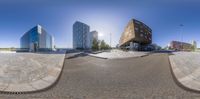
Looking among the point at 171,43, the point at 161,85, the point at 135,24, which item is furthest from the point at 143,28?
the point at 161,85

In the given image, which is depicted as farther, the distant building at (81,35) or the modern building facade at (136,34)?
the distant building at (81,35)

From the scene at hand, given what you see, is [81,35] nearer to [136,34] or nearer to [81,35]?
[81,35]

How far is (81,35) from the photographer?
72812 mm

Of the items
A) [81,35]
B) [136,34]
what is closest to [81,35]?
[81,35]

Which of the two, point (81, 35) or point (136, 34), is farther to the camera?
point (81, 35)

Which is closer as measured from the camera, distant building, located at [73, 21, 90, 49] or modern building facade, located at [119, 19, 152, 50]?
modern building facade, located at [119, 19, 152, 50]

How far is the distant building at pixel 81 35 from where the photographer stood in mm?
71750

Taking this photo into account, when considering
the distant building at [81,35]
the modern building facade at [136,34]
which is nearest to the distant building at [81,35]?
the distant building at [81,35]

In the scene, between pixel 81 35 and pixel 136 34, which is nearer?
pixel 136 34

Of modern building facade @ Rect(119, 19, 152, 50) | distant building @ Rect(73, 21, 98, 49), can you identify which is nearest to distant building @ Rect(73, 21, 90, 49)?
distant building @ Rect(73, 21, 98, 49)

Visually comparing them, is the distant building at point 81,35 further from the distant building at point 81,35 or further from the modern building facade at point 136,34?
the modern building facade at point 136,34

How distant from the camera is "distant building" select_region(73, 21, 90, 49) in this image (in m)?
71.8

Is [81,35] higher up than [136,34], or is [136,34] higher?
[81,35]

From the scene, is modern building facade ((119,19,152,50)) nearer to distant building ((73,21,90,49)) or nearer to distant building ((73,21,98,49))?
distant building ((73,21,98,49))
